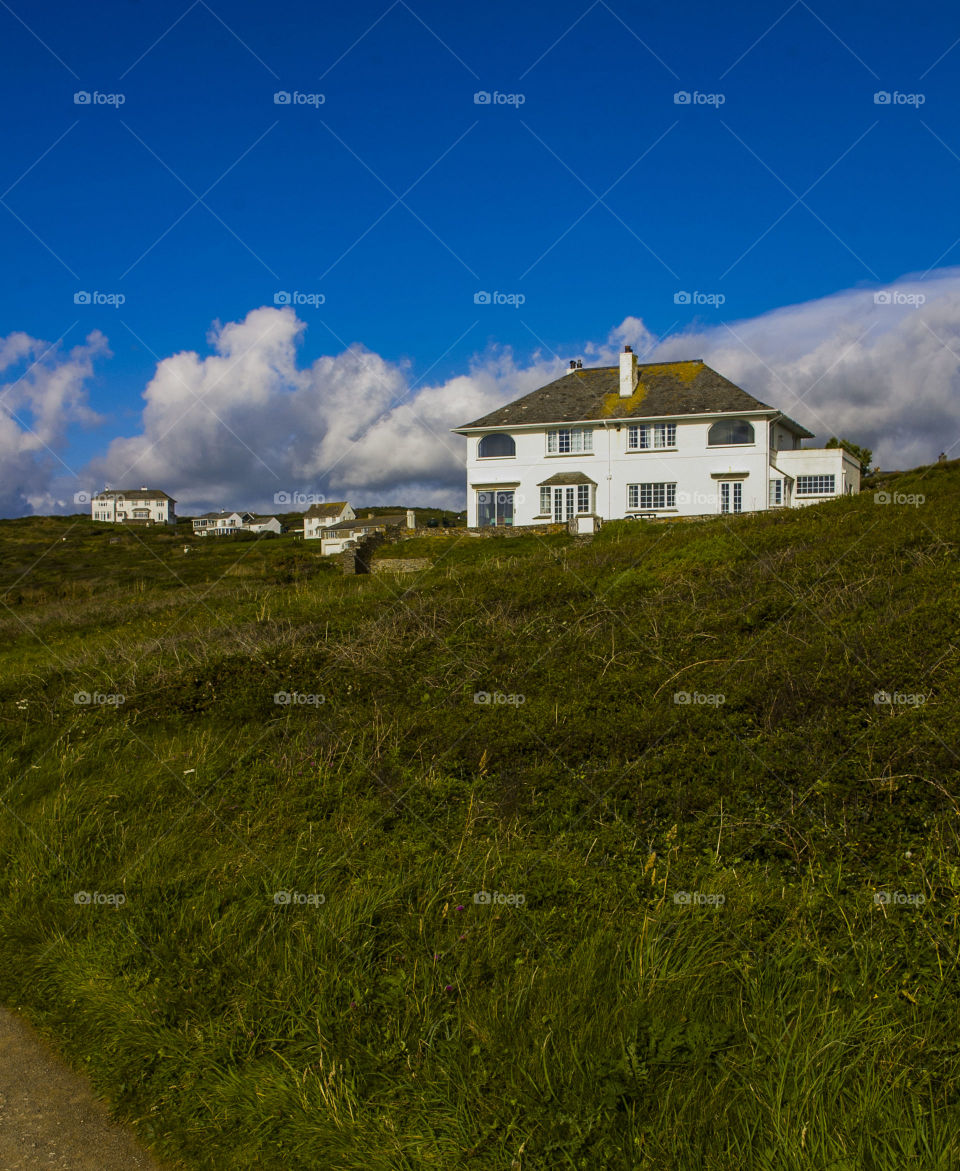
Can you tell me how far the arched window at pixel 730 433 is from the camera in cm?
3759

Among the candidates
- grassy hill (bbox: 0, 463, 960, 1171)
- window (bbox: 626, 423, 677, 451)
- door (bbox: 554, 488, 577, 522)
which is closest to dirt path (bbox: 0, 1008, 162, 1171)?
grassy hill (bbox: 0, 463, 960, 1171)

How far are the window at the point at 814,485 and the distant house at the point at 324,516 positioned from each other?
65.1 metres

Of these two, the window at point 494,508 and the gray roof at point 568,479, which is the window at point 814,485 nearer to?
the gray roof at point 568,479

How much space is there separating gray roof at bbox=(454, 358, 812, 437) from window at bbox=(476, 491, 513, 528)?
11.4ft

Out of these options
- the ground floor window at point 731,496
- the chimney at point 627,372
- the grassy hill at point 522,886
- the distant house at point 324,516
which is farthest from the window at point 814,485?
the distant house at point 324,516

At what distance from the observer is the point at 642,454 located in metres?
38.9

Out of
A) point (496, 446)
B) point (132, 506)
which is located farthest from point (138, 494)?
point (496, 446)

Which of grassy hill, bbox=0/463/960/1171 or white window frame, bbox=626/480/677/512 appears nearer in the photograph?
grassy hill, bbox=0/463/960/1171

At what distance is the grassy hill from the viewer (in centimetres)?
360

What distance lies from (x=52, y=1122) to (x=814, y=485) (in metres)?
39.4

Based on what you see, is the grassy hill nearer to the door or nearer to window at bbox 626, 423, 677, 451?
window at bbox 626, 423, 677, 451

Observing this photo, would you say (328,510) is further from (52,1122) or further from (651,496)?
(52,1122)

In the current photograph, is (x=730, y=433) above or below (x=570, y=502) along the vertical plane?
above

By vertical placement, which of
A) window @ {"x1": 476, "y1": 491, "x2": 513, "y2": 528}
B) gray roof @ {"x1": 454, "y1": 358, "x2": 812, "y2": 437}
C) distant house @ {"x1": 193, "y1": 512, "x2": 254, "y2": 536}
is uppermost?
distant house @ {"x1": 193, "y1": 512, "x2": 254, "y2": 536}
